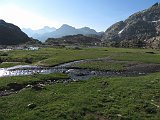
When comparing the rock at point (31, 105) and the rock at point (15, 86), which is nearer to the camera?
the rock at point (31, 105)

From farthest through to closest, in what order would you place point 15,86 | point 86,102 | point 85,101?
point 15,86 → point 85,101 → point 86,102

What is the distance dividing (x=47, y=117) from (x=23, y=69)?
50492 millimetres

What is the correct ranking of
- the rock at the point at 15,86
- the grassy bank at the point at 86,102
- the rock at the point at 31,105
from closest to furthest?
the grassy bank at the point at 86,102, the rock at the point at 31,105, the rock at the point at 15,86

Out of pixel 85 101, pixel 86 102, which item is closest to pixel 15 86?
pixel 85 101

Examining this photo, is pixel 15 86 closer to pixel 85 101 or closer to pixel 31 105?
pixel 31 105

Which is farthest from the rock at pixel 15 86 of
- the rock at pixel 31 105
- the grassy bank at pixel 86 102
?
the rock at pixel 31 105

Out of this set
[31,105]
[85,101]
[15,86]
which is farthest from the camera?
[15,86]

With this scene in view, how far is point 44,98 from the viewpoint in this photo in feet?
128

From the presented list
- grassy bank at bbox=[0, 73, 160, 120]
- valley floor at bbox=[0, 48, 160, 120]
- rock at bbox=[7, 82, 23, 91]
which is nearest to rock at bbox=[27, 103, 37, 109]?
valley floor at bbox=[0, 48, 160, 120]

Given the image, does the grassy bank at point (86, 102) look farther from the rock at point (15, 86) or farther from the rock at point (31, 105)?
the rock at point (15, 86)

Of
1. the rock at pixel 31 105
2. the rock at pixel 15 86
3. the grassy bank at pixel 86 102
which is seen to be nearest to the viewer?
the grassy bank at pixel 86 102

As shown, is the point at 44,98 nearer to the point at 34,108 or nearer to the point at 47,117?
the point at 34,108

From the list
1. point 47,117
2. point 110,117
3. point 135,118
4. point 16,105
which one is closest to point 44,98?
point 16,105

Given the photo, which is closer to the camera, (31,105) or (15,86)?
(31,105)
